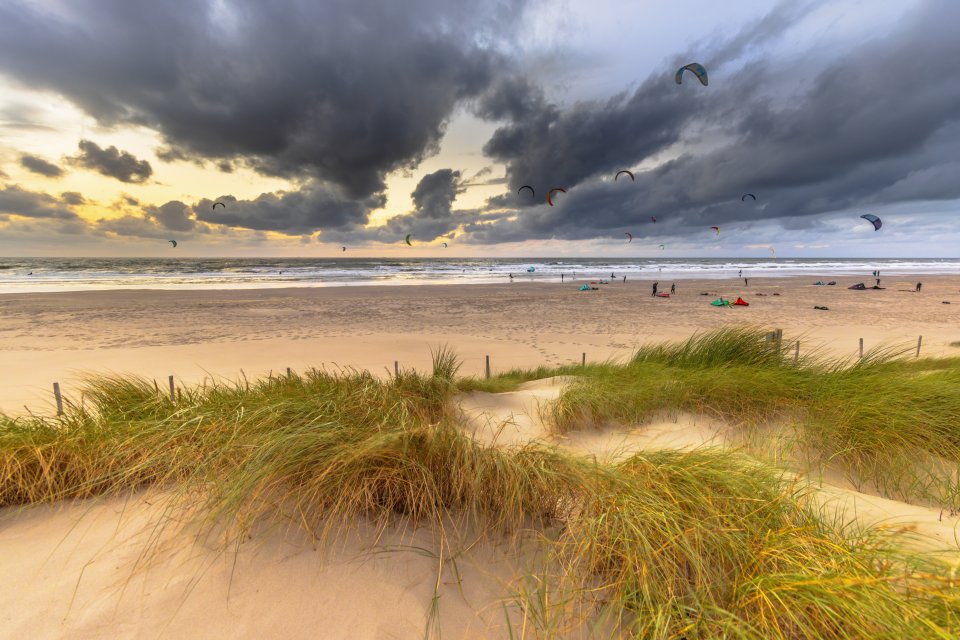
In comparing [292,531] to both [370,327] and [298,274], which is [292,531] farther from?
[298,274]

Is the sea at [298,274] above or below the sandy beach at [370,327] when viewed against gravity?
above

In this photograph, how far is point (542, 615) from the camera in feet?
5.59

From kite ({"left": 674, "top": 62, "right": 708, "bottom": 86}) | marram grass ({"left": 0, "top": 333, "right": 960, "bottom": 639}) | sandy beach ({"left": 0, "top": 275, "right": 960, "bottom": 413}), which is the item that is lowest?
sandy beach ({"left": 0, "top": 275, "right": 960, "bottom": 413})

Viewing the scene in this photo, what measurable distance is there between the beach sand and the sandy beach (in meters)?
0.13

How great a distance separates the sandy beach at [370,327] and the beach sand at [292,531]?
0.44 feet

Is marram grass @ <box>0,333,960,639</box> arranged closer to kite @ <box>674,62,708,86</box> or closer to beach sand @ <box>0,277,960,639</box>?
beach sand @ <box>0,277,960,639</box>

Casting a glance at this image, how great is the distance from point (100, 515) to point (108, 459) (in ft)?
1.65

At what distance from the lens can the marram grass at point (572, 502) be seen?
60.8 inches

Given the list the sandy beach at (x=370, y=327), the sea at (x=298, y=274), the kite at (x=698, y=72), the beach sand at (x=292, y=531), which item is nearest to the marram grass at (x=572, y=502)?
the beach sand at (x=292, y=531)

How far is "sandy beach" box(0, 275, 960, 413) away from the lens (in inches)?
456

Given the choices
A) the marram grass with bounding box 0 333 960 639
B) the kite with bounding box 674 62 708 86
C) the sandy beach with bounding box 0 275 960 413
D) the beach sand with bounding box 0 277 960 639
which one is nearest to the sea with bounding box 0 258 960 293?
the sandy beach with bounding box 0 275 960 413

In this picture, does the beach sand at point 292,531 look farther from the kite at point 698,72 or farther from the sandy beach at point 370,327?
the kite at point 698,72

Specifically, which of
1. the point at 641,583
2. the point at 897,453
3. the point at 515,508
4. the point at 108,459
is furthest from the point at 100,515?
the point at 897,453

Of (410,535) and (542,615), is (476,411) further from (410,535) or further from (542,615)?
(542,615)
